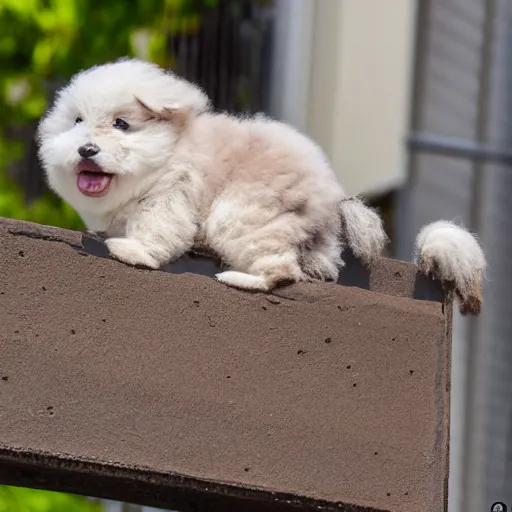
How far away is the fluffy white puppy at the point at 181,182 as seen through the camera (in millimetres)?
3160

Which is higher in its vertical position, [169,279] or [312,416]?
[169,279]

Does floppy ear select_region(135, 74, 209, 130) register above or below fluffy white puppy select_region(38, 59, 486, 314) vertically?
above

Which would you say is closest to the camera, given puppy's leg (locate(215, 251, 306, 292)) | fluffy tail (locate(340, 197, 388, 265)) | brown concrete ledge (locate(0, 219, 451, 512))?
brown concrete ledge (locate(0, 219, 451, 512))

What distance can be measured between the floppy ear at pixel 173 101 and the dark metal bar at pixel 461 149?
12.2 ft

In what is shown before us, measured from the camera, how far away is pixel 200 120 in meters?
3.35

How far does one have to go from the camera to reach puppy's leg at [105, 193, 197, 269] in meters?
3.15

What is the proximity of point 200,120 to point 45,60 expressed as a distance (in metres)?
3.60

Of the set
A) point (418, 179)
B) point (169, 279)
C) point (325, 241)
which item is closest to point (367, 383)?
point (325, 241)

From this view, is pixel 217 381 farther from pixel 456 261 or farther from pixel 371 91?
pixel 371 91

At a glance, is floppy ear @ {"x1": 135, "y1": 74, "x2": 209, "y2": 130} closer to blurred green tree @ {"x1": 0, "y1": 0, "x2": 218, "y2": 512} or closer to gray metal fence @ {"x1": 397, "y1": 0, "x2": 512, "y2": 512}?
blurred green tree @ {"x1": 0, "y1": 0, "x2": 218, "y2": 512}

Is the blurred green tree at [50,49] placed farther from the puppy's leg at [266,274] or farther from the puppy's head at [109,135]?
the puppy's leg at [266,274]

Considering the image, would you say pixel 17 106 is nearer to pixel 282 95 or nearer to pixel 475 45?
pixel 282 95

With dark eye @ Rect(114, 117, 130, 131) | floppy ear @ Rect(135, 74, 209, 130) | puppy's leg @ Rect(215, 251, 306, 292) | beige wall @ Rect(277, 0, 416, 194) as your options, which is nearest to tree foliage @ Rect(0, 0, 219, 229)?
beige wall @ Rect(277, 0, 416, 194)

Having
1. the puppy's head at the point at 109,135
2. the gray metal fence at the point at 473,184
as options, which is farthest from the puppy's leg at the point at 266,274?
the gray metal fence at the point at 473,184
